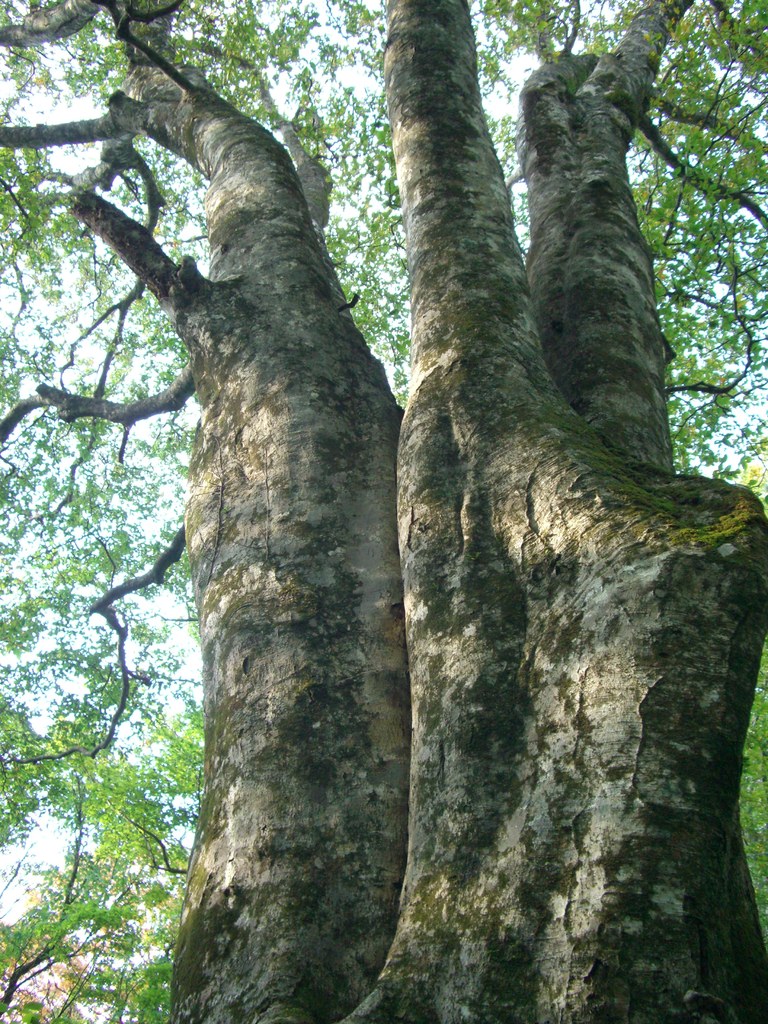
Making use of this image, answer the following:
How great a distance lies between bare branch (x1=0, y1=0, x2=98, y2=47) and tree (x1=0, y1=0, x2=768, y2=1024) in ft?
14.6

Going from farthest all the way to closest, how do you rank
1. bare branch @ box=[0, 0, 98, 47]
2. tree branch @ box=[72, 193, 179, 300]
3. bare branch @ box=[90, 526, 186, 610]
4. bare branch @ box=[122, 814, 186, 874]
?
bare branch @ box=[0, 0, 98, 47] → bare branch @ box=[122, 814, 186, 874] → bare branch @ box=[90, 526, 186, 610] → tree branch @ box=[72, 193, 179, 300]

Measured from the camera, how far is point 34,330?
11.2 meters

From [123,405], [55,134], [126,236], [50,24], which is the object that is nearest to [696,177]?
[126,236]

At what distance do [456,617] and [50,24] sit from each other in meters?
9.49

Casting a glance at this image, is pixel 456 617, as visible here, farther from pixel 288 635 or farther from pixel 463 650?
pixel 288 635

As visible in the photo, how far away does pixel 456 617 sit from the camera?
2578 mm

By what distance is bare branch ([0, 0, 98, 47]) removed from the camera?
8641 millimetres

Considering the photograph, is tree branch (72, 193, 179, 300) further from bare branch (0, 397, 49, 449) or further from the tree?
bare branch (0, 397, 49, 449)

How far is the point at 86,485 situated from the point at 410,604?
9.61m

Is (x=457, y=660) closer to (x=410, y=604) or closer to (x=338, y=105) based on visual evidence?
(x=410, y=604)

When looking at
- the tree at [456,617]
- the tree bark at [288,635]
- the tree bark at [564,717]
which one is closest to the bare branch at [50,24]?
the tree at [456,617]

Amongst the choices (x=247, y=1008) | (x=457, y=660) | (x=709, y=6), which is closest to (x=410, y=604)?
(x=457, y=660)

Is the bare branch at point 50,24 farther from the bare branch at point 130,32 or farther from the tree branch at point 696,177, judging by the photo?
the tree branch at point 696,177

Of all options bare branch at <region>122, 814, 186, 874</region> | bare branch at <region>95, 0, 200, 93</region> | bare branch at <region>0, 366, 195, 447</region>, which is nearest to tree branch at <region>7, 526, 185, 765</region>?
bare branch at <region>0, 366, 195, 447</region>
